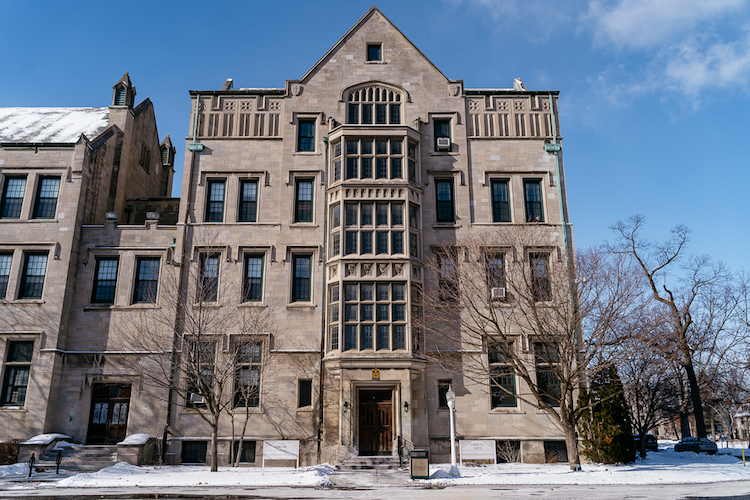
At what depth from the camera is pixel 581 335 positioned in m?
24.3

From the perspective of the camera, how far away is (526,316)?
2066 cm

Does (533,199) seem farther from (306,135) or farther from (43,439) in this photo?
(43,439)

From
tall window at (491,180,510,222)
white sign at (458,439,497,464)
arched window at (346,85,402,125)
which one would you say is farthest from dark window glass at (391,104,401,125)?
white sign at (458,439,497,464)

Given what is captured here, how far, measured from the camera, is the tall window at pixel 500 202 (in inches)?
1053

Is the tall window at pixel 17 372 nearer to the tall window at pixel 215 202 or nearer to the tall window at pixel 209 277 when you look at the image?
the tall window at pixel 209 277

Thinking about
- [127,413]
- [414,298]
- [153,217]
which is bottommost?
[127,413]

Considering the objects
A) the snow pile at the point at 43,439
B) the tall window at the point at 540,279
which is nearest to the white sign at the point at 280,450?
the snow pile at the point at 43,439

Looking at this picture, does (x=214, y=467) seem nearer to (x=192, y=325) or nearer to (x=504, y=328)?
(x=192, y=325)

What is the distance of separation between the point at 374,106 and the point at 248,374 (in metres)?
13.7

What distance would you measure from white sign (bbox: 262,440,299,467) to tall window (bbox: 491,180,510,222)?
13.3 m

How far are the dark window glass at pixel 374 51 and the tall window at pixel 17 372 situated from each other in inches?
802

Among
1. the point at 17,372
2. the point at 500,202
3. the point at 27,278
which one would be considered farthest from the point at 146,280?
the point at 500,202

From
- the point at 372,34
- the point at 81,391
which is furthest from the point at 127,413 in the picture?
the point at 372,34

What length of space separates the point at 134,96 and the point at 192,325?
1609 centimetres
